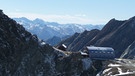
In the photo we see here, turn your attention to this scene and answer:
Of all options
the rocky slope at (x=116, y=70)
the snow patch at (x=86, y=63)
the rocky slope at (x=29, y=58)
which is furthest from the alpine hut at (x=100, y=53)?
the rocky slope at (x=29, y=58)

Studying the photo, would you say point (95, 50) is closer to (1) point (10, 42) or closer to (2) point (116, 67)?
(2) point (116, 67)

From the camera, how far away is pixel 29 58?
5192 inches

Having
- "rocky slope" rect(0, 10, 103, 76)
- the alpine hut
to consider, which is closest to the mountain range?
"rocky slope" rect(0, 10, 103, 76)

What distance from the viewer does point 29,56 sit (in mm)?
132250

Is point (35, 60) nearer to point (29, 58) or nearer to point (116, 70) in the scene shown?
point (29, 58)

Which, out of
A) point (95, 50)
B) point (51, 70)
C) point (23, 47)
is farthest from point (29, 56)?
point (95, 50)

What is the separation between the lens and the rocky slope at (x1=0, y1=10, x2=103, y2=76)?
399ft

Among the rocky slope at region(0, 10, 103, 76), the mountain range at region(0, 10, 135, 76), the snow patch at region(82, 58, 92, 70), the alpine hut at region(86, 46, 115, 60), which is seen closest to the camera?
the rocky slope at region(0, 10, 103, 76)

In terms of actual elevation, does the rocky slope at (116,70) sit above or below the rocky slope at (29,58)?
below

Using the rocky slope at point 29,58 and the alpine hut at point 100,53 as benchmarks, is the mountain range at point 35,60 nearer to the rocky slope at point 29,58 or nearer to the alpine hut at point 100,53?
the rocky slope at point 29,58

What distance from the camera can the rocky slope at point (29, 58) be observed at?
12152cm

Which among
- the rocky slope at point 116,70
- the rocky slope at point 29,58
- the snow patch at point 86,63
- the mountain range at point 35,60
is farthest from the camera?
the snow patch at point 86,63

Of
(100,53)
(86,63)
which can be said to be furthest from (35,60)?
(100,53)

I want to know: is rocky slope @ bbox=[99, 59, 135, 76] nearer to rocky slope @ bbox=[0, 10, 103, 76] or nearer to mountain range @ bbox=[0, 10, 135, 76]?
mountain range @ bbox=[0, 10, 135, 76]
